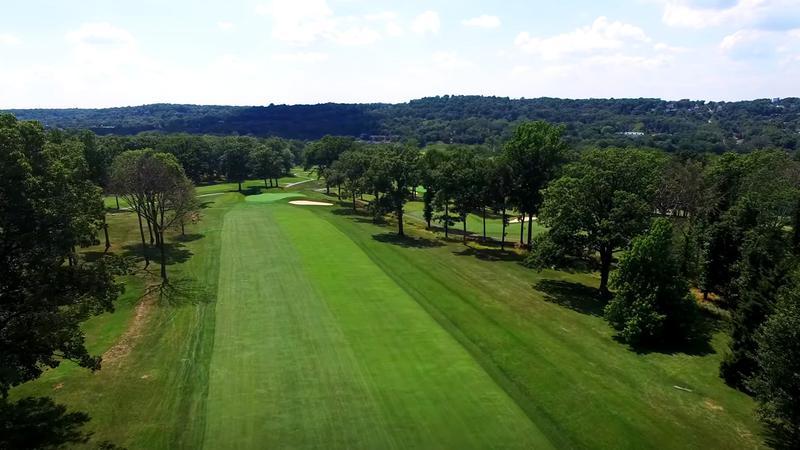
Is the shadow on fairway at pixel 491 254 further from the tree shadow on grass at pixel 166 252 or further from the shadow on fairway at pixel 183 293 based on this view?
the tree shadow on grass at pixel 166 252

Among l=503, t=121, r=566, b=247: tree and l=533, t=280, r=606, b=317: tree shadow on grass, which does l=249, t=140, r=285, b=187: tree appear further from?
l=533, t=280, r=606, b=317: tree shadow on grass

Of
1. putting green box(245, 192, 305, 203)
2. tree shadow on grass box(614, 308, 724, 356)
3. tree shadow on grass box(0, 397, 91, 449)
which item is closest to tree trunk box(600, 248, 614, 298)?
tree shadow on grass box(614, 308, 724, 356)

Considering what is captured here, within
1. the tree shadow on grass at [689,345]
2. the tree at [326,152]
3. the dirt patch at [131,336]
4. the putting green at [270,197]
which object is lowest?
the tree shadow on grass at [689,345]

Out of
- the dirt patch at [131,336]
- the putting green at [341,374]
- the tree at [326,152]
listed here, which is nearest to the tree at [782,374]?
the putting green at [341,374]

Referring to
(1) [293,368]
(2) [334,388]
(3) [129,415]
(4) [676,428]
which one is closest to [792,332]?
(4) [676,428]

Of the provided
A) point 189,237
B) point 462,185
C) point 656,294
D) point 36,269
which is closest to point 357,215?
point 462,185

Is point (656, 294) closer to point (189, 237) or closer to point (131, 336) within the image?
point (131, 336)

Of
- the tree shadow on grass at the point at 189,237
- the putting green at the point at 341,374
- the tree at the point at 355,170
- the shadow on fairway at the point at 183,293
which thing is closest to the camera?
the putting green at the point at 341,374
